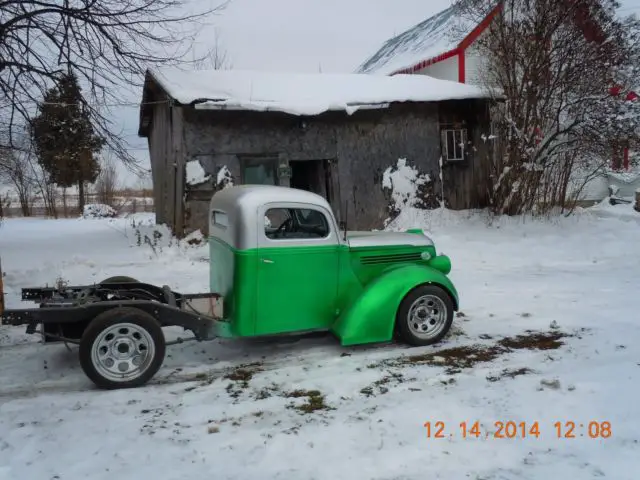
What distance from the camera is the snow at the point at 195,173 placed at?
12117 mm

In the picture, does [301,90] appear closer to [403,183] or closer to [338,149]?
[338,149]

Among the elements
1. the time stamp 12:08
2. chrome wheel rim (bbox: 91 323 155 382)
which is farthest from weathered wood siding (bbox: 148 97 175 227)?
the time stamp 12:08

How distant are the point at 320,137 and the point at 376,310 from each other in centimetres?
889

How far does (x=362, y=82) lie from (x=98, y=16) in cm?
813

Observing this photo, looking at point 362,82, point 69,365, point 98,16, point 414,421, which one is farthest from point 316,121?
point 414,421

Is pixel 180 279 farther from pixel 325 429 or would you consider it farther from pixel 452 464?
pixel 452 464

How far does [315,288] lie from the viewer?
496cm

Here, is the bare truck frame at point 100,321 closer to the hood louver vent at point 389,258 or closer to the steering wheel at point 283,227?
the steering wheel at point 283,227

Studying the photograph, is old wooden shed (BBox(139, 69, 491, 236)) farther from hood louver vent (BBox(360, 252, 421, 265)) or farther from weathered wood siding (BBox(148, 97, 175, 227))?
hood louver vent (BBox(360, 252, 421, 265))

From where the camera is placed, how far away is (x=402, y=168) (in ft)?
46.1

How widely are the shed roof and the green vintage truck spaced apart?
6885 mm

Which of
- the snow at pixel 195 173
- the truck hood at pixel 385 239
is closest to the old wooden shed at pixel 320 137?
the snow at pixel 195 173

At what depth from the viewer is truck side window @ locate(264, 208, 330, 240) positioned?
4910 mm

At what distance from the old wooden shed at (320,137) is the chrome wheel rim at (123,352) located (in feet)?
25.5
